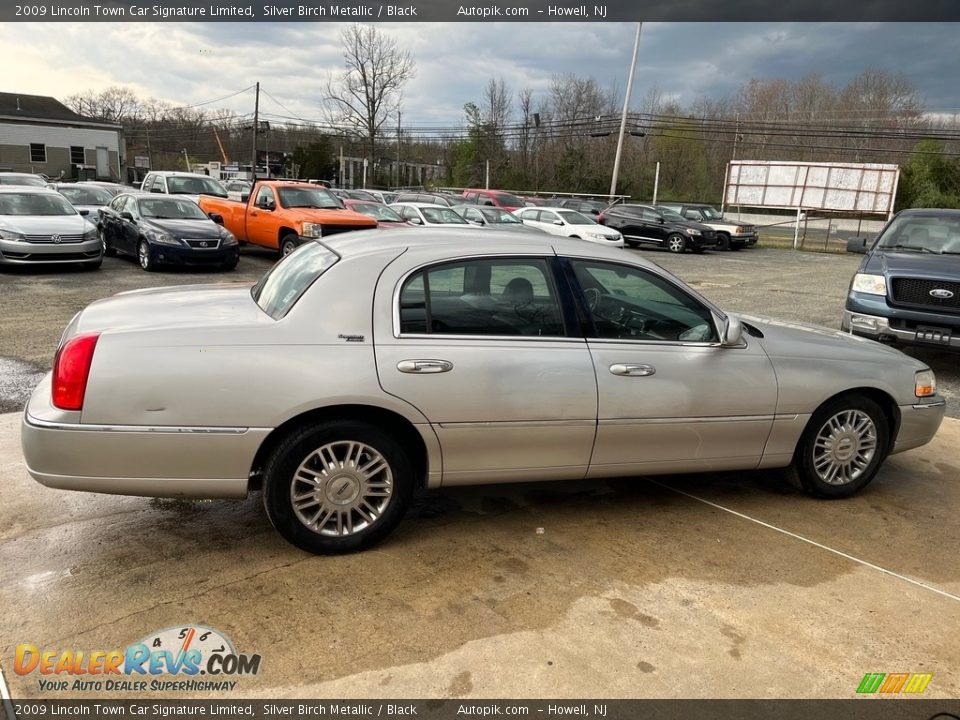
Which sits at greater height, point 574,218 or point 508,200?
point 508,200

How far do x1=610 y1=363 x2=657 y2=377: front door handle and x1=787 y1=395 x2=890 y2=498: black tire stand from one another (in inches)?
47.7

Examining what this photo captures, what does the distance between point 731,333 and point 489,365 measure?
54.7 inches

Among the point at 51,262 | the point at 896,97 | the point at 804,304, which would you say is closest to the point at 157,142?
the point at 896,97

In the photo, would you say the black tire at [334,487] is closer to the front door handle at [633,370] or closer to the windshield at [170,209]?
the front door handle at [633,370]

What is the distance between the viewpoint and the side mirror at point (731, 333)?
396 cm

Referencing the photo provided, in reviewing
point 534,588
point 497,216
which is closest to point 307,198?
point 497,216

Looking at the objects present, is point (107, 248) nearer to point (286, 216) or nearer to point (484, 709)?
point (286, 216)

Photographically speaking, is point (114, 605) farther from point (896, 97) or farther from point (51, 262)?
point (896, 97)

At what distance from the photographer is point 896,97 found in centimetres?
5625

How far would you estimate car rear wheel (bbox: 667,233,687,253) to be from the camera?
82.3 ft

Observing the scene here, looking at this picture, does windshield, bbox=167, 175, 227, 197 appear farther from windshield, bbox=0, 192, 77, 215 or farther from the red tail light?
the red tail light

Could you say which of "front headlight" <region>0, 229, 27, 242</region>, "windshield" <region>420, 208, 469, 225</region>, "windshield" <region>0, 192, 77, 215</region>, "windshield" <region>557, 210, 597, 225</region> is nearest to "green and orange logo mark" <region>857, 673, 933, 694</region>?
"front headlight" <region>0, 229, 27, 242</region>

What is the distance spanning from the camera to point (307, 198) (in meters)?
15.9

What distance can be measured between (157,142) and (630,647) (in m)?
96.5
